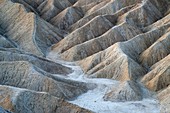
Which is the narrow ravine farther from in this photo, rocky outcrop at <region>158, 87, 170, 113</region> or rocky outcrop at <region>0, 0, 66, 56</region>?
rocky outcrop at <region>0, 0, 66, 56</region>

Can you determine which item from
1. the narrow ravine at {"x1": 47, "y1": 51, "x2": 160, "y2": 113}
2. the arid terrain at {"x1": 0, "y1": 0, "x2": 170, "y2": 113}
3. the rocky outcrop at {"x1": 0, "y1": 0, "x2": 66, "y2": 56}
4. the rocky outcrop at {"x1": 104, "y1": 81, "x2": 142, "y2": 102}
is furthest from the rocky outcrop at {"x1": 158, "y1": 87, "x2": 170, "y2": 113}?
the rocky outcrop at {"x1": 0, "y1": 0, "x2": 66, "y2": 56}

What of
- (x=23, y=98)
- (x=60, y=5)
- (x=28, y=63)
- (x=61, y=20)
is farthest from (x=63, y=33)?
(x=23, y=98)

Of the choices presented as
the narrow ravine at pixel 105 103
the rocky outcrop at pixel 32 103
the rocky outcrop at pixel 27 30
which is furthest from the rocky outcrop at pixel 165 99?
the rocky outcrop at pixel 27 30

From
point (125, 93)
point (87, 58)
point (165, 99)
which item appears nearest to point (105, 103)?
point (125, 93)

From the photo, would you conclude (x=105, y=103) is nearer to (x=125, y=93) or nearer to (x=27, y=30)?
(x=125, y=93)

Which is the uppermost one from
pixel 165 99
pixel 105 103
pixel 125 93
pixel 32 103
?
pixel 32 103

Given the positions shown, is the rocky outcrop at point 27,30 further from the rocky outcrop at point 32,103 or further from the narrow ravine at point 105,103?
the rocky outcrop at point 32,103

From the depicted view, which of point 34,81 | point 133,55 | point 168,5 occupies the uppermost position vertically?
point 34,81

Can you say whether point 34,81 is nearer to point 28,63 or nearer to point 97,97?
point 28,63
